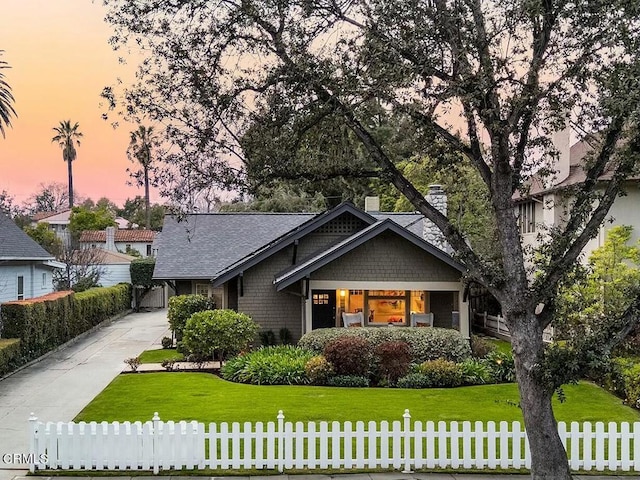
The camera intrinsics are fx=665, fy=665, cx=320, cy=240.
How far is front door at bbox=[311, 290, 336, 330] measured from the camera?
2205 cm

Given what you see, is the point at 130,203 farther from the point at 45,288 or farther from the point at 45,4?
the point at 45,4

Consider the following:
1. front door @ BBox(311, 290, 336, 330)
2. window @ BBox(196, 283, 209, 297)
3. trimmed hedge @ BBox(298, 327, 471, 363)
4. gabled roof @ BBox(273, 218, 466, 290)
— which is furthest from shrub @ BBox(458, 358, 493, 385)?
window @ BBox(196, 283, 209, 297)

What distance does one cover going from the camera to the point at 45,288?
3023 cm

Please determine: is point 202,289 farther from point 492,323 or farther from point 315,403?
point 315,403

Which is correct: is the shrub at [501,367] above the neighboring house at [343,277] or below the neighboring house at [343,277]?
below

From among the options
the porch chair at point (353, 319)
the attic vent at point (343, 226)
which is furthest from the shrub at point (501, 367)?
the attic vent at point (343, 226)

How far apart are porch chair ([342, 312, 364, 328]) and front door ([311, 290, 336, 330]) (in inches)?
44.8

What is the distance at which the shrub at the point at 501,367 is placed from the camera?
17688 millimetres

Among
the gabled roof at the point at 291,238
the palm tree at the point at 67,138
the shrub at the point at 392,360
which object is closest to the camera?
the shrub at the point at 392,360

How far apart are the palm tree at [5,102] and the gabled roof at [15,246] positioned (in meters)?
7.78

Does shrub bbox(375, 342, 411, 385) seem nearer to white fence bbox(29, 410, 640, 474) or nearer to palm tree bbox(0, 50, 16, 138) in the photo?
white fence bbox(29, 410, 640, 474)

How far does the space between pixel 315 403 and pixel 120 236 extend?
49150 millimetres

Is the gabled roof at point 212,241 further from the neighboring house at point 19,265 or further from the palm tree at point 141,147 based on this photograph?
the palm tree at point 141,147

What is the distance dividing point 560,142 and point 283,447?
A: 19.5m
